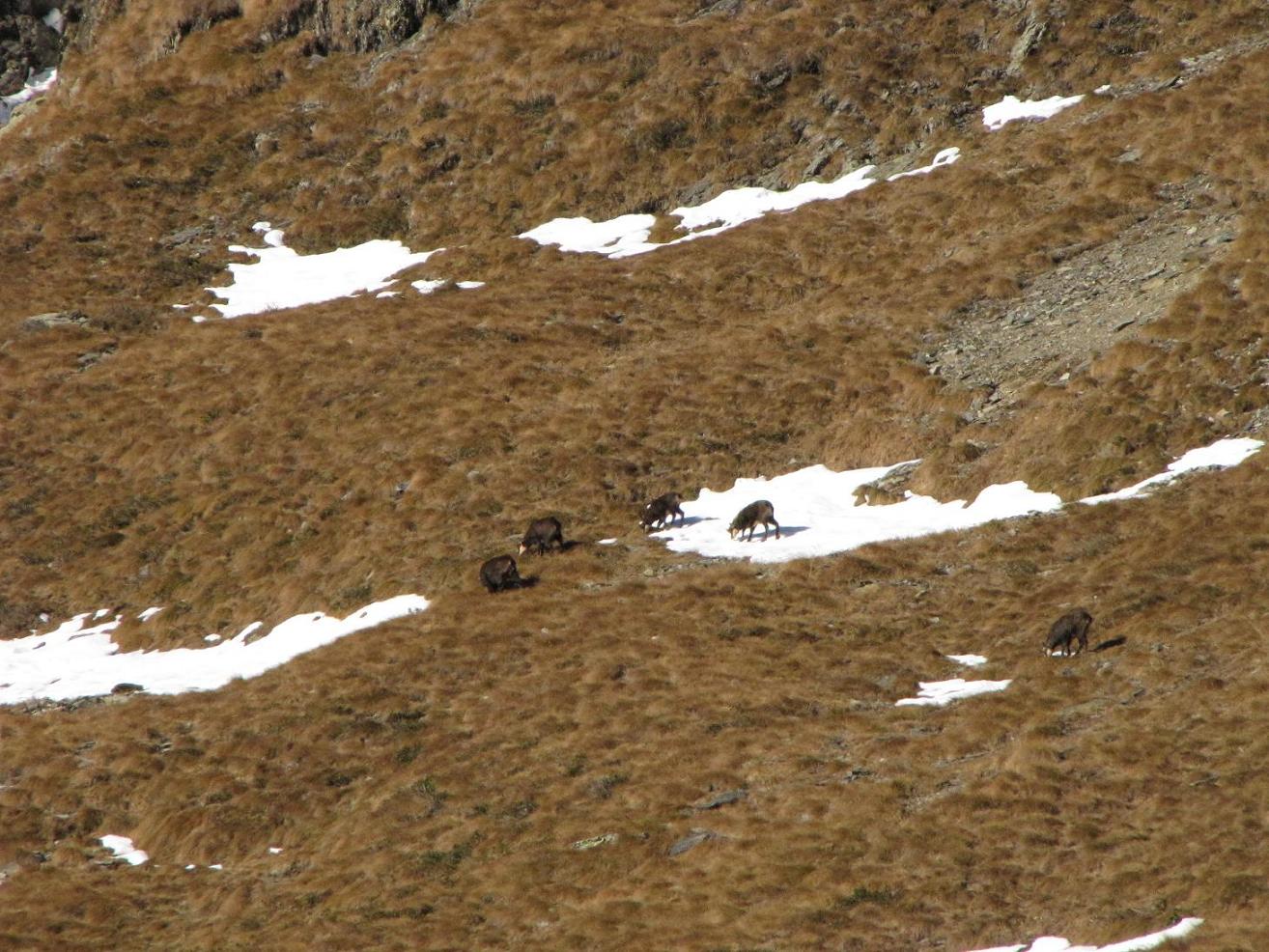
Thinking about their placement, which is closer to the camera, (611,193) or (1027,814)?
(1027,814)

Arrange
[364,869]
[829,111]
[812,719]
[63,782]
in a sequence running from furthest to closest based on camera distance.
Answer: [829,111] < [63,782] < [812,719] < [364,869]

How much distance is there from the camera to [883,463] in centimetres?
3484

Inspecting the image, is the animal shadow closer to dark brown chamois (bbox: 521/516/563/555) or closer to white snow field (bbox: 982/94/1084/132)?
dark brown chamois (bbox: 521/516/563/555)

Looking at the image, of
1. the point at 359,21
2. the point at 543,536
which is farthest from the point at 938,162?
the point at 359,21

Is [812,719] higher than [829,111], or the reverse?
[829,111]

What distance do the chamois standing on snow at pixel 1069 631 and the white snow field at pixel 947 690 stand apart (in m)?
1.17

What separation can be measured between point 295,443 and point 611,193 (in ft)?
59.5

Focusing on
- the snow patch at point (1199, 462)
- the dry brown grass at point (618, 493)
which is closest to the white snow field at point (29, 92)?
the dry brown grass at point (618, 493)

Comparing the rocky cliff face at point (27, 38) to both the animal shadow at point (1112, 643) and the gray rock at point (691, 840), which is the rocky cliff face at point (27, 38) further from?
the animal shadow at point (1112, 643)

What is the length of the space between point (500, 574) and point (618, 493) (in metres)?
5.01

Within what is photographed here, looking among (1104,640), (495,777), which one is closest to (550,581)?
(495,777)

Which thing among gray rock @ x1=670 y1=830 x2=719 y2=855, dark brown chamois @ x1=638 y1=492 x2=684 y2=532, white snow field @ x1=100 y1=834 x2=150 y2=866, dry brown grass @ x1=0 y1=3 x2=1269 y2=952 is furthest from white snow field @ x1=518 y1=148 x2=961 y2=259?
gray rock @ x1=670 y1=830 x2=719 y2=855

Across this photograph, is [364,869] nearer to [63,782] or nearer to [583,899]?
[583,899]

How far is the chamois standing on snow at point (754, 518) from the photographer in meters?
32.1
